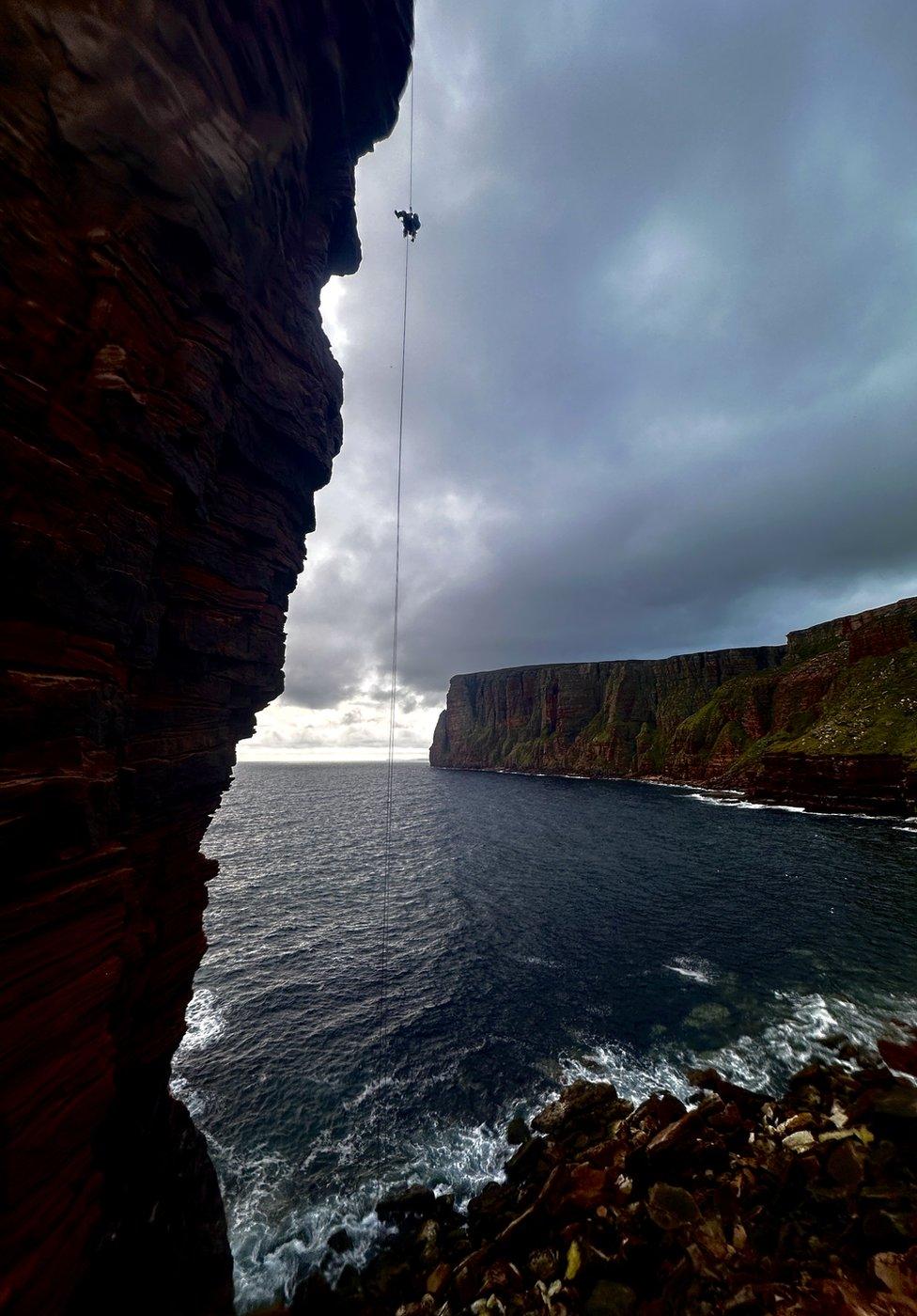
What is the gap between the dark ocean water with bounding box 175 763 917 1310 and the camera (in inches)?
707

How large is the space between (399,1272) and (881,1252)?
42.7 ft

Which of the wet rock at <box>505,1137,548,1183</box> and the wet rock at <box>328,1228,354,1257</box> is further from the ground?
the wet rock at <box>505,1137,548,1183</box>

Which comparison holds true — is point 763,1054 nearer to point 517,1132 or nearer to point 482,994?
point 517,1132

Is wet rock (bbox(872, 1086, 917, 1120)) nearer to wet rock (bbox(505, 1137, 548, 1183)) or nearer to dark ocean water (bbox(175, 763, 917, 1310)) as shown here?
dark ocean water (bbox(175, 763, 917, 1310))

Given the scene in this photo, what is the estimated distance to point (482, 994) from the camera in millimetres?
28422

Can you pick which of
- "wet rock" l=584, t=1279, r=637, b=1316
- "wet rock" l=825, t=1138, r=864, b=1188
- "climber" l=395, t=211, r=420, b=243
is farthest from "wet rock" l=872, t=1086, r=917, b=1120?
"climber" l=395, t=211, r=420, b=243

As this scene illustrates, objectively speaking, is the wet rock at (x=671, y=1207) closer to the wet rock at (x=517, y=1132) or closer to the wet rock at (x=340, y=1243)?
the wet rock at (x=517, y=1132)

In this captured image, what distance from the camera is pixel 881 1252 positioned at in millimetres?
10312

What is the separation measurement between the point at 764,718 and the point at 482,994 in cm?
11768

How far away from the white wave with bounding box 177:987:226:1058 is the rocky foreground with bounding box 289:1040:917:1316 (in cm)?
1529

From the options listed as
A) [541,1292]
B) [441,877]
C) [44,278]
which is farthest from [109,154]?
[441,877]

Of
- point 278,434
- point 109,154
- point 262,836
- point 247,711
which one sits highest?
point 109,154

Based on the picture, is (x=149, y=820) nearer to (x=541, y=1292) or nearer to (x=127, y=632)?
(x=127, y=632)

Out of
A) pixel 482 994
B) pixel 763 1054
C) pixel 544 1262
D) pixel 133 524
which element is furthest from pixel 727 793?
pixel 133 524
